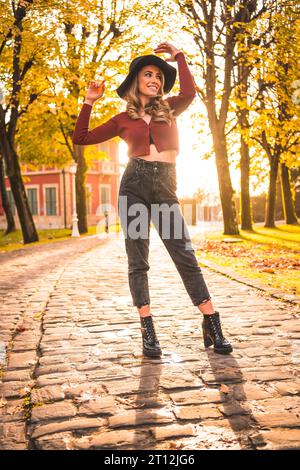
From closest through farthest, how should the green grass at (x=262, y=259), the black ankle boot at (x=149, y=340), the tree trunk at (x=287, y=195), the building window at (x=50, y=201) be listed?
the black ankle boot at (x=149, y=340)
the green grass at (x=262, y=259)
the tree trunk at (x=287, y=195)
the building window at (x=50, y=201)

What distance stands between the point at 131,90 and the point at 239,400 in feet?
7.90

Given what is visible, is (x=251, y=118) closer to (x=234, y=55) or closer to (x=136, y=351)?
(x=234, y=55)

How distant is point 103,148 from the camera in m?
48.1

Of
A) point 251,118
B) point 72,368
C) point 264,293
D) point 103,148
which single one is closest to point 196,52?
point 251,118

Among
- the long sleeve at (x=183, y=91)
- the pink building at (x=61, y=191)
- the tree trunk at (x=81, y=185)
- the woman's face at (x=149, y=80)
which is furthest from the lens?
the pink building at (x=61, y=191)

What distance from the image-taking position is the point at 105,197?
155 feet

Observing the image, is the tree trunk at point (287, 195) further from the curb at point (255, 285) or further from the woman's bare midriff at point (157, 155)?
the woman's bare midriff at point (157, 155)

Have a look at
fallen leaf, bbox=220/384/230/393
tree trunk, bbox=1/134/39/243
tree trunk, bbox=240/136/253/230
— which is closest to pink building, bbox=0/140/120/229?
tree trunk, bbox=240/136/253/230

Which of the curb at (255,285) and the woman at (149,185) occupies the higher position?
the woman at (149,185)

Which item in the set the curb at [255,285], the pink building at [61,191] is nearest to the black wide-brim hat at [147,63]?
the curb at [255,285]

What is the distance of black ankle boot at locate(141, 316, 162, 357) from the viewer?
12.1 feet

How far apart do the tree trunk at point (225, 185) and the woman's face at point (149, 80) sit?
13.7 m

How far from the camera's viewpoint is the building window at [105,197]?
154ft

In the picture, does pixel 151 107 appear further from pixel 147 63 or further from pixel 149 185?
pixel 149 185
